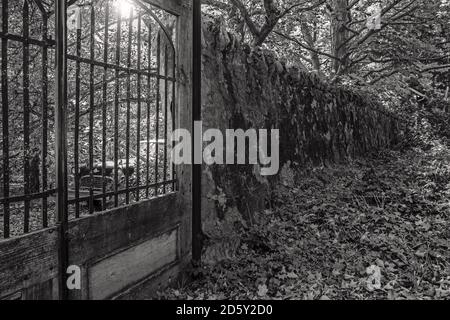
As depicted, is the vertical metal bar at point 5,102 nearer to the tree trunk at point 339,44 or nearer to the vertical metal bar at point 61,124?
the vertical metal bar at point 61,124

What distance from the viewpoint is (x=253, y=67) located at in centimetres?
581

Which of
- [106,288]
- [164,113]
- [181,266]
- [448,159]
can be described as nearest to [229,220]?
[181,266]

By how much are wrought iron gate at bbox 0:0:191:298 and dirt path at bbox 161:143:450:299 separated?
760 mm

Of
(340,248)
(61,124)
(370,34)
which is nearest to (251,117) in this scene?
(340,248)

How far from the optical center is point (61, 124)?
2.55 metres

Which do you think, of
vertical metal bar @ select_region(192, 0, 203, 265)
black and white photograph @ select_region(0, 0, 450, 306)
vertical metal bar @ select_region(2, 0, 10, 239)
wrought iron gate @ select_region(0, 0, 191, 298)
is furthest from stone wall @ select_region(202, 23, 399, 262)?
vertical metal bar @ select_region(2, 0, 10, 239)

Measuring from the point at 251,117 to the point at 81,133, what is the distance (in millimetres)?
2268

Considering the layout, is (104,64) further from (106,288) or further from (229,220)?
(229,220)

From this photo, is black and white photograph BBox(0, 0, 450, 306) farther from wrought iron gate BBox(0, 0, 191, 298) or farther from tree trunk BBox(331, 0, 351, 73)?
tree trunk BBox(331, 0, 351, 73)

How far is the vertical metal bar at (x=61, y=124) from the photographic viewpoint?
8.27 ft

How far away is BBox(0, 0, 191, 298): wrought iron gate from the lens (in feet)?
7.98

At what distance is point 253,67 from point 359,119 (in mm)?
7523

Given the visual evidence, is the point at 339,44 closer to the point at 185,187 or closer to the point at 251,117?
the point at 251,117

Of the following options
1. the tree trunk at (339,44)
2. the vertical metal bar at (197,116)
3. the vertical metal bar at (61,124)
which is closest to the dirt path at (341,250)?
the vertical metal bar at (197,116)
